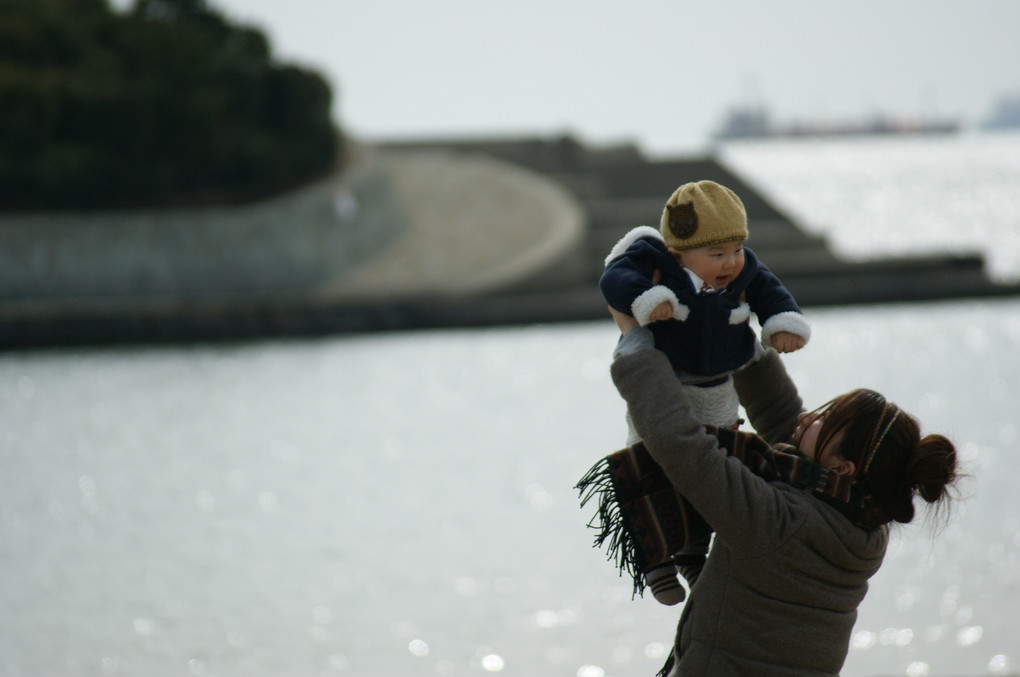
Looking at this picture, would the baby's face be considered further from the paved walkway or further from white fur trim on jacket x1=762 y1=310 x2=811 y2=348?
the paved walkway

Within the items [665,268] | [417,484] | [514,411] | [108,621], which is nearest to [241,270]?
[514,411]

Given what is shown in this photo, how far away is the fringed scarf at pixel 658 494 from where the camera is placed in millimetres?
1798

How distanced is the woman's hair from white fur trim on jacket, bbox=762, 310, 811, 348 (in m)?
0.12

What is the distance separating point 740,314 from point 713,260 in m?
0.10

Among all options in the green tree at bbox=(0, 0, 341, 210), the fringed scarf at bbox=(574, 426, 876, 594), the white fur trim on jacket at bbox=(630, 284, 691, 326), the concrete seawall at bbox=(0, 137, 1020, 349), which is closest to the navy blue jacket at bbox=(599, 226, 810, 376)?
the white fur trim on jacket at bbox=(630, 284, 691, 326)

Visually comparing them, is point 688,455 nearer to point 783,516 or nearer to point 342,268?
point 783,516

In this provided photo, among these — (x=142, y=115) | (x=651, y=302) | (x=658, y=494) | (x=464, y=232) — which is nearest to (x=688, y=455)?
(x=658, y=494)

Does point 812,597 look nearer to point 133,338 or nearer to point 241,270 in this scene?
point 133,338

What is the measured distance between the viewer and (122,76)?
22.7 metres

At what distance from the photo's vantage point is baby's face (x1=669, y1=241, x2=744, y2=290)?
179cm

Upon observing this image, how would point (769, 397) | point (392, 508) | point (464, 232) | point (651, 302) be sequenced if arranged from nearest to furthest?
point (651, 302) < point (769, 397) < point (392, 508) < point (464, 232)

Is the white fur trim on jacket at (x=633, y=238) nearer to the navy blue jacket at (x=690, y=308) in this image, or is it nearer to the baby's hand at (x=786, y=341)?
the navy blue jacket at (x=690, y=308)

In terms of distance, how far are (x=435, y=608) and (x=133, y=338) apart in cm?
1263

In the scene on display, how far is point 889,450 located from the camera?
1.80 meters
